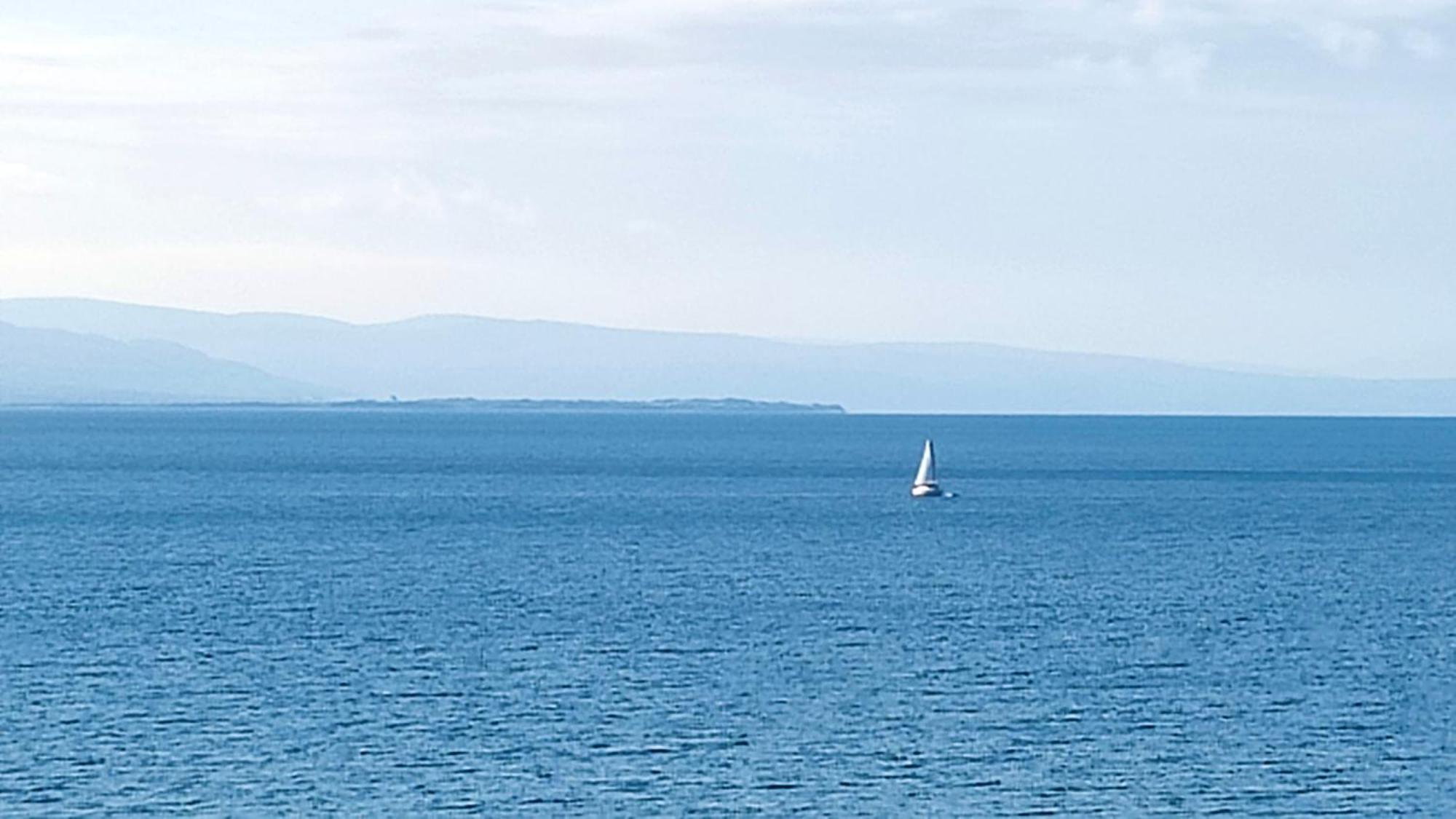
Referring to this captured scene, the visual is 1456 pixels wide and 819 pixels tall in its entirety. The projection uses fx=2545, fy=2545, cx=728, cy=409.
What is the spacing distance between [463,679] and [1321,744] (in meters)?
17.7

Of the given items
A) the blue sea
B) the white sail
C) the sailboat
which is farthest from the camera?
the white sail

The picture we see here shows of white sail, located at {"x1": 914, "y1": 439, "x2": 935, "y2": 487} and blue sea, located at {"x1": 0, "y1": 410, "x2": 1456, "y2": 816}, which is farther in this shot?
white sail, located at {"x1": 914, "y1": 439, "x2": 935, "y2": 487}

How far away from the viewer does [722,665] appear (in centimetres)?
5541

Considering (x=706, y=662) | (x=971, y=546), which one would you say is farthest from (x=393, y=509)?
(x=706, y=662)

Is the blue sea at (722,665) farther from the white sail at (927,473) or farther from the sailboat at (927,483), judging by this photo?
the white sail at (927,473)

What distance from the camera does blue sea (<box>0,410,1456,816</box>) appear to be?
41312mm

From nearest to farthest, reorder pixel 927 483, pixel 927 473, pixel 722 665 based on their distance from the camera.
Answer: pixel 722 665, pixel 927 483, pixel 927 473

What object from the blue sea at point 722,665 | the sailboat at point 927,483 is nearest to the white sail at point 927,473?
the sailboat at point 927,483

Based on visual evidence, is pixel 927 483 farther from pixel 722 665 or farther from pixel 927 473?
pixel 722 665

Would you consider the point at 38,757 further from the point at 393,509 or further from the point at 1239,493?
the point at 1239,493

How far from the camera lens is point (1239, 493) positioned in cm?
13962

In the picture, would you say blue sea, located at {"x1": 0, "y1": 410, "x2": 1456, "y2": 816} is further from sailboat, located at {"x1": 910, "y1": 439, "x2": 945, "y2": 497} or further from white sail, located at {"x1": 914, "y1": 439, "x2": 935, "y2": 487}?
white sail, located at {"x1": 914, "y1": 439, "x2": 935, "y2": 487}

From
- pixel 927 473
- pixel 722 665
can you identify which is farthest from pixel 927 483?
pixel 722 665

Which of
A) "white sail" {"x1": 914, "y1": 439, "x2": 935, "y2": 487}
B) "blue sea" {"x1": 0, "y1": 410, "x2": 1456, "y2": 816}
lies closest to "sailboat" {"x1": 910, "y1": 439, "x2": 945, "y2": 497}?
"white sail" {"x1": 914, "y1": 439, "x2": 935, "y2": 487}
